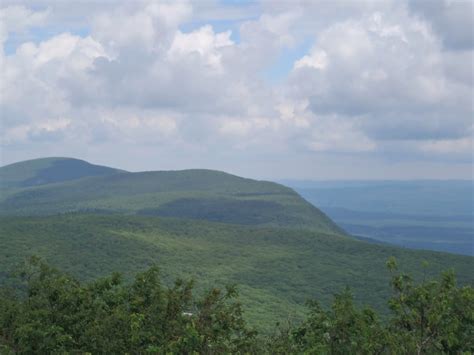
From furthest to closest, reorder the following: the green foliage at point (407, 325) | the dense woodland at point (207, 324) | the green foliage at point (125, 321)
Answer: the green foliage at point (125, 321) → the dense woodland at point (207, 324) → the green foliage at point (407, 325)

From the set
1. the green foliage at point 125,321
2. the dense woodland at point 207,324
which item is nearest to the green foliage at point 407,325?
the dense woodland at point 207,324

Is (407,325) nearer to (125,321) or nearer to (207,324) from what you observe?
(207,324)

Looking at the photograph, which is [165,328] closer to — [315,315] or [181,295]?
[181,295]

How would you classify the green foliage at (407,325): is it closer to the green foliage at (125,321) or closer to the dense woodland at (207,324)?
the dense woodland at (207,324)

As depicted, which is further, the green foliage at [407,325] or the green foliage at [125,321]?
the green foliage at [125,321]

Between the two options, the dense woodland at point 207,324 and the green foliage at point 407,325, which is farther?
the dense woodland at point 207,324

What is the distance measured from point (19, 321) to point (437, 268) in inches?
7047

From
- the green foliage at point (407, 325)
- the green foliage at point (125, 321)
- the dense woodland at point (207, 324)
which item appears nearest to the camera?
the green foliage at point (407, 325)

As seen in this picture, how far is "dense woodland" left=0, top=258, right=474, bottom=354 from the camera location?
3094 cm

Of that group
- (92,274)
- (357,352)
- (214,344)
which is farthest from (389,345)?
(92,274)

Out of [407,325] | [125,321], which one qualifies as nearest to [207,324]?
[125,321]

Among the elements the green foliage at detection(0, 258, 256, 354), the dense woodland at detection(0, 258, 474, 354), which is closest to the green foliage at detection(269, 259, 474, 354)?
the dense woodland at detection(0, 258, 474, 354)

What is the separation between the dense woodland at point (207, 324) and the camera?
102 feet

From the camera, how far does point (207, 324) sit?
1352 inches
